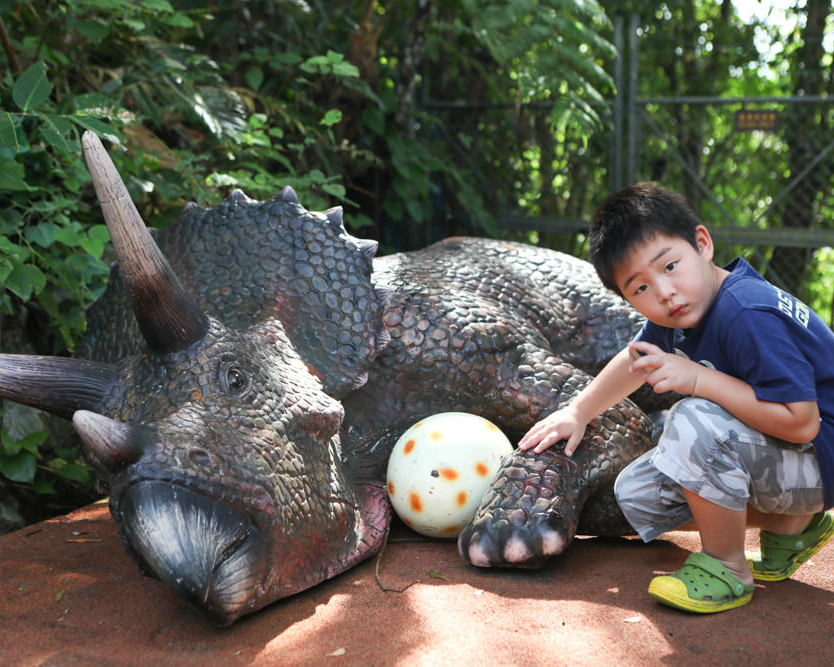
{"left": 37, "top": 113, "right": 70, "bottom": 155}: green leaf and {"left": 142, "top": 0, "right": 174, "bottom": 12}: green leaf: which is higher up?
{"left": 142, "top": 0, "right": 174, "bottom": 12}: green leaf

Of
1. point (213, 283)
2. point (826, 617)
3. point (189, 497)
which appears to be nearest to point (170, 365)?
point (189, 497)

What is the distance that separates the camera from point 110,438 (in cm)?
228

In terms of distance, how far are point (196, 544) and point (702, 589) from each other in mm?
1497

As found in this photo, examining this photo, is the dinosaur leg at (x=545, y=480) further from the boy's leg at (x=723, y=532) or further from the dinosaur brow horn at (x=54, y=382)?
the dinosaur brow horn at (x=54, y=382)

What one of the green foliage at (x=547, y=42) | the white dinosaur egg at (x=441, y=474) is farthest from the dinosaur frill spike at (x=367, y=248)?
the green foliage at (x=547, y=42)

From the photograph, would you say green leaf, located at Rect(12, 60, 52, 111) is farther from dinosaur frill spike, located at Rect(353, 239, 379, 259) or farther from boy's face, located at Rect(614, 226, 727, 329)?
boy's face, located at Rect(614, 226, 727, 329)

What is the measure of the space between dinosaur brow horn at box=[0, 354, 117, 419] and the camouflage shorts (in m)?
1.80

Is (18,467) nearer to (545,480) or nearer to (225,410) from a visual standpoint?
(225,410)

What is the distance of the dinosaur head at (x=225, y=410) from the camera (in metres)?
2.31

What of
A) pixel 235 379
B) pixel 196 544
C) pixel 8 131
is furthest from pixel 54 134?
pixel 196 544

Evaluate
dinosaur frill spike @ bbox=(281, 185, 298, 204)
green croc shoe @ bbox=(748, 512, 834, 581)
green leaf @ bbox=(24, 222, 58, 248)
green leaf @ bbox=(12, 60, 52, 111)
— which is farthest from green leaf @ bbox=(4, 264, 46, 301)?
green croc shoe @ bbox=(748, 512, 834, 581)

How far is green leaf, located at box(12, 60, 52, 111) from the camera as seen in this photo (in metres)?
3.49

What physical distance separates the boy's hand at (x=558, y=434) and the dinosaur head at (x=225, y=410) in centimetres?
61

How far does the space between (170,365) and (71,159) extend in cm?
185
